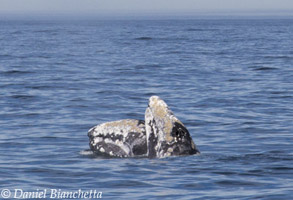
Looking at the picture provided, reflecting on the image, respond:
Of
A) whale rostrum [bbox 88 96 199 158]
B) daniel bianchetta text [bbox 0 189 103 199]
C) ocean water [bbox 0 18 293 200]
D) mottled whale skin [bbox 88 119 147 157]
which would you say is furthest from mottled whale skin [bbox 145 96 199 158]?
daniel bianchetta text [bbox 0 189 103 199]

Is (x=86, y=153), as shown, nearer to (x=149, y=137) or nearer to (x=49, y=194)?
(x=149, y=137)

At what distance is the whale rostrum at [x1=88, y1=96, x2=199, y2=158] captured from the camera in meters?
17.0

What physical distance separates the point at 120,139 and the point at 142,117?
277 inches

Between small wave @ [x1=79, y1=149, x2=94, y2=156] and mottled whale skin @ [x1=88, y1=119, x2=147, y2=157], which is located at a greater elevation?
mottled whale skin @ [x1=88, y1=119, x2=147, y2=157]

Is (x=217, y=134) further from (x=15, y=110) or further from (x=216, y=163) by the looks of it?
(x=15, y=110)

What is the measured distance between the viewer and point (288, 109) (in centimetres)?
2683

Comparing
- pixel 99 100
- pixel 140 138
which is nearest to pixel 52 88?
pixel 99 100

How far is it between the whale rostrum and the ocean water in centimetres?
31

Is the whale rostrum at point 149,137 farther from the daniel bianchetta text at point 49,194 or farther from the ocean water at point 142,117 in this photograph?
the daniel bianchetta text at point 49,194

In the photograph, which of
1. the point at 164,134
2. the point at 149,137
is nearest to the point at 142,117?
the point at 149,137

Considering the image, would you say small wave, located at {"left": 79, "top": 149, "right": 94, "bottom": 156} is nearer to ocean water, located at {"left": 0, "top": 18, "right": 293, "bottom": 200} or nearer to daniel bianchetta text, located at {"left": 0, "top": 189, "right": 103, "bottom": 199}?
ocean water, located at {"left": 0, "top": 18, "right": 293, "bottom": 200}

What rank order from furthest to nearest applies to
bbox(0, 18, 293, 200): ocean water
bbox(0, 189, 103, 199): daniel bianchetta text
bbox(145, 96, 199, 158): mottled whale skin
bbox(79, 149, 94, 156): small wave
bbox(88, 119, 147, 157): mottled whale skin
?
bbox(79, 149, 94, 156): small wave < bbox(88, 119, 147, 157): mottled whale skin < bbox(145, 96, 199, 158): mottled whale skin < bbox(0, 18, 293, 200): ocean water < bbox(0, 189, 103, 199): daniel bianchetta text

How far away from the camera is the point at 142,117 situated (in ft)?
82.5

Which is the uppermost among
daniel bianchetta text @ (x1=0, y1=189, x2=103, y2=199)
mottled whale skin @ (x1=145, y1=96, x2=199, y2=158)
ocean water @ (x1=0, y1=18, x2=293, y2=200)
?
mottled whale skin @ (x1=145, y1=96, x2=199, y2=158)
